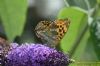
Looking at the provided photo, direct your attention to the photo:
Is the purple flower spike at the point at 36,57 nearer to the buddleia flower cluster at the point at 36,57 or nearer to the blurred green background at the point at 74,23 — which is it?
the buddleia flower cluster at the point at 36,57

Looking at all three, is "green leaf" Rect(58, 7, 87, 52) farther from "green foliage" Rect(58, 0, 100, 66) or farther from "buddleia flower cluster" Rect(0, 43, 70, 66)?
"buddleia flower cluster" Rect(0, 43, 70, 66)

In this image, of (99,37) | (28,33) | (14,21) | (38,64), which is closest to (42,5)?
(28,33)

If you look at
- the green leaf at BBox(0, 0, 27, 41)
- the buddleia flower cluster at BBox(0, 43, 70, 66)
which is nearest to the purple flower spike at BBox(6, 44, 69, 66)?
→ the buddleia flower cluster at BBox(0, 43, 70, 66)

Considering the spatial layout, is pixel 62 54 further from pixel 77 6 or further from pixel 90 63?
pixel 77 6

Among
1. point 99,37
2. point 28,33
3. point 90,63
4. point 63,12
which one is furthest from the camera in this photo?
point 28,33

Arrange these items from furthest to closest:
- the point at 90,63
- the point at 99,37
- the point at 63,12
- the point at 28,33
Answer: the point at 28,33
the point at 63,12
the point at 99,37
the point at 90,63

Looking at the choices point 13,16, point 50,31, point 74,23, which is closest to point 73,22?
point 74,23

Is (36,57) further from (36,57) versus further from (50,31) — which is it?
(50,31)

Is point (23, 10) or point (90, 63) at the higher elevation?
point (23, 10)
